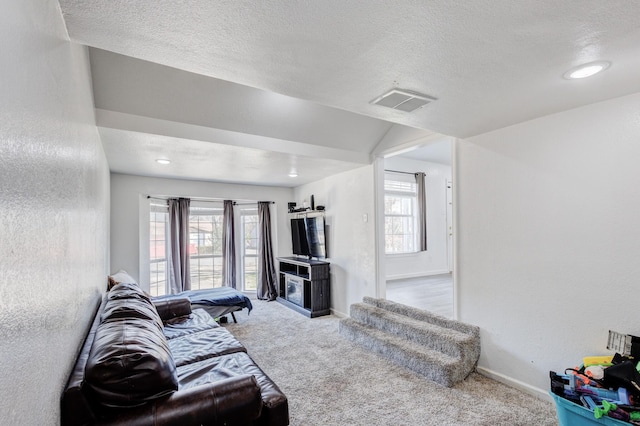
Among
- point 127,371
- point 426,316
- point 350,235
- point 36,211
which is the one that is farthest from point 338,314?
point 36,211

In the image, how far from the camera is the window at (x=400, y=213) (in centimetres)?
701

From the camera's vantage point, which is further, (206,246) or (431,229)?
(431,229)

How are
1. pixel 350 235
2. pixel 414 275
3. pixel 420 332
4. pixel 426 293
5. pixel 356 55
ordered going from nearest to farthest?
pixel 356 55
pixel 420 332
pixel 350 235
pixel 426 293
pixel 414 275

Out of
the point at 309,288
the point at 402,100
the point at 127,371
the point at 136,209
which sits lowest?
the point at 309,288

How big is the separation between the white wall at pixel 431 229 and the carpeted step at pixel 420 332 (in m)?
2.88

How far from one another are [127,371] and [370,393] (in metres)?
1.99

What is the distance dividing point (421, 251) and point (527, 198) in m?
4.64

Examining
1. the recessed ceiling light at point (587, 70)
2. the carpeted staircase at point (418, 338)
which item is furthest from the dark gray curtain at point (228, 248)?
the recessed ceiling light at point (587, 70)

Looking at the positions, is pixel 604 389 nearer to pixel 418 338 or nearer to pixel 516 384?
pixel 516 384

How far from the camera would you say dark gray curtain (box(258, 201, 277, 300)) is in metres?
6.23

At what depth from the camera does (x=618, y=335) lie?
7.18 feet

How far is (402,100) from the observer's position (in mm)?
2234

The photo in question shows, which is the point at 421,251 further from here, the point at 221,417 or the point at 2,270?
the point at 2,270

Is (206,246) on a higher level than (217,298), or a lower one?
higher
